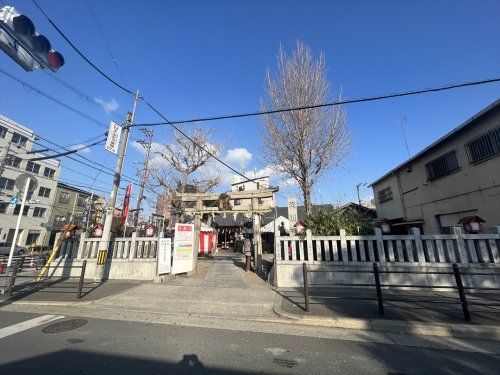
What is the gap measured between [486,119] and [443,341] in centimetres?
977

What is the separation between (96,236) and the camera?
11.5 metres

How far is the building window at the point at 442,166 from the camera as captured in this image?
1150 centimetres

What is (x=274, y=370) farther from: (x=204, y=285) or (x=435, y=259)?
(x=435, y=259)

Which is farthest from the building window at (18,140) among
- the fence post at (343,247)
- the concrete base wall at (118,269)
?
the fence post at (343,247)

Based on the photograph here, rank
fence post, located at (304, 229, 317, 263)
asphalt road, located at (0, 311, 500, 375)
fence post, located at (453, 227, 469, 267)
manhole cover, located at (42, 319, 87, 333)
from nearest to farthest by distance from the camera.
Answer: asphalt road, located at (0, 311, 500, 375), manhole cover, located at (42, 319, 87, 333), fence post, located at (453, 227, 469, 267), fence post, located at (304, 229, 317, 263)

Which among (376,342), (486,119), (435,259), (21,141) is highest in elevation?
(21,141)

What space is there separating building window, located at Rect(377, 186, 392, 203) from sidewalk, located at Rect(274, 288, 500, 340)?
11038 mm

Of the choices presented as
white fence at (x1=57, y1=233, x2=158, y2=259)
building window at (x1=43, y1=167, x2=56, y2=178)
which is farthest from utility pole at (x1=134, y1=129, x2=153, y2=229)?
building window at (x1=43, y1=167, x2=56, y2=178)

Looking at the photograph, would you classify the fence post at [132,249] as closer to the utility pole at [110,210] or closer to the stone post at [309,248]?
the utility pole at [110,210]

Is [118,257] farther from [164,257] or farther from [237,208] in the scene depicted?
[237,208]

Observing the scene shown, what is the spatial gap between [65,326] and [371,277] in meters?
8.76

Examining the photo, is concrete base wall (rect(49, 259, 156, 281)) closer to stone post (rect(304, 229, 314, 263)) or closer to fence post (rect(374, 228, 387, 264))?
stone post (rect(304, 229, 314, 263))

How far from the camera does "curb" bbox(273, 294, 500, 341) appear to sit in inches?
182

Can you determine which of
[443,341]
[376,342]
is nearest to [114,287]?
[376,342]
